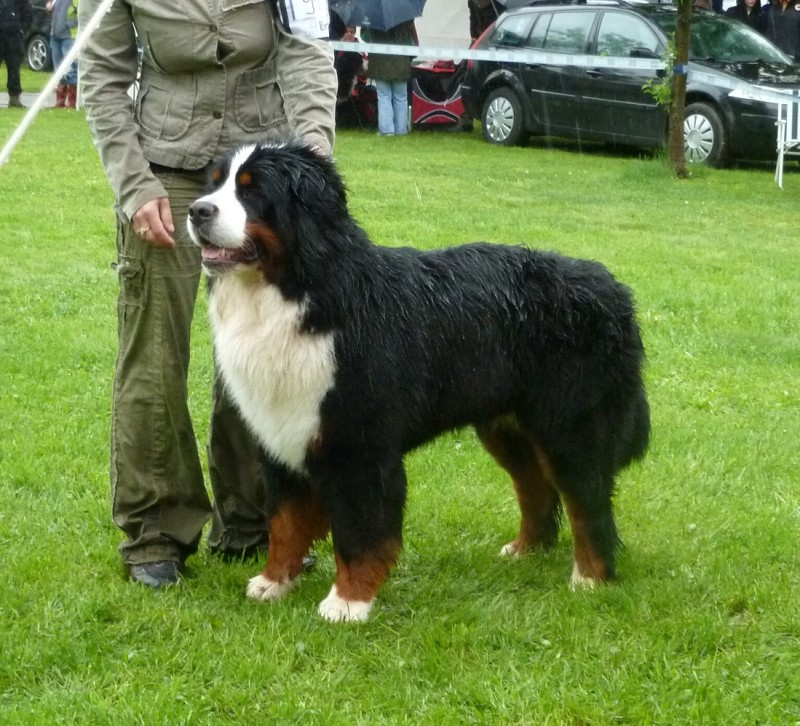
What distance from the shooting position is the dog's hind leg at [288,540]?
4.23 metres

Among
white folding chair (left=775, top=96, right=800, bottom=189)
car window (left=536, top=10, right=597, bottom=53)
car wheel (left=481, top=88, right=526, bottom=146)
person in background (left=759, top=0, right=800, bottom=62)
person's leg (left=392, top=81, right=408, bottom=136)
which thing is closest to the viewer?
white folding chair (left=775, top=96, right=800, bottom=189)

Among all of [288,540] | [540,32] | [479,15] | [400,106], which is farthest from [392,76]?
[288,540]

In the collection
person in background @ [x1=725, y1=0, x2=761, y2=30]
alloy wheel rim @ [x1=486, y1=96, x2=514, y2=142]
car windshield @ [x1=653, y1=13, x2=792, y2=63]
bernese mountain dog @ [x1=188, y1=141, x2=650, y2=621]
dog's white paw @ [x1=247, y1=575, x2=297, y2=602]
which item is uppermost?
person in background @ [x1=725, y1=0, x2=761, y2=30]

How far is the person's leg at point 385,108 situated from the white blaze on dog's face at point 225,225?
1449cm

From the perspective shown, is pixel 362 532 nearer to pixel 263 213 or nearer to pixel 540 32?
pixel 263 213

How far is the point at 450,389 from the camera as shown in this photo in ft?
13.6

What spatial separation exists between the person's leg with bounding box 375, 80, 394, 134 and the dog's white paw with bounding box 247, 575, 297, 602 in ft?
46.8

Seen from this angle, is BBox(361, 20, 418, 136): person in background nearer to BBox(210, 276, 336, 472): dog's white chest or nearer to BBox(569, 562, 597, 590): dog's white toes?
BBox(569, 562, 597, 590): dog's white toes

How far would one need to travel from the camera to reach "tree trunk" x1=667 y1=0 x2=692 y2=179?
1393 centimetres

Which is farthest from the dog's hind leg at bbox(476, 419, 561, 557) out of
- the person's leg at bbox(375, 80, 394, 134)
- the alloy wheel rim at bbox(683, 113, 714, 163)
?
the person's leg at bbox(375, 80, 394, 134)

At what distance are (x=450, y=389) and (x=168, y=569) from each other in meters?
1.25

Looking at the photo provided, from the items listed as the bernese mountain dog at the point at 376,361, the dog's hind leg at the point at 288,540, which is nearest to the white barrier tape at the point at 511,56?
the bernese mountain dog at the point at 376,361

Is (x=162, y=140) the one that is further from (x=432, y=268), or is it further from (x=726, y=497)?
(x=726, y=497)

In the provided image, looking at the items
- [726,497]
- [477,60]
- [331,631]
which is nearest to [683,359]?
[726,497]
